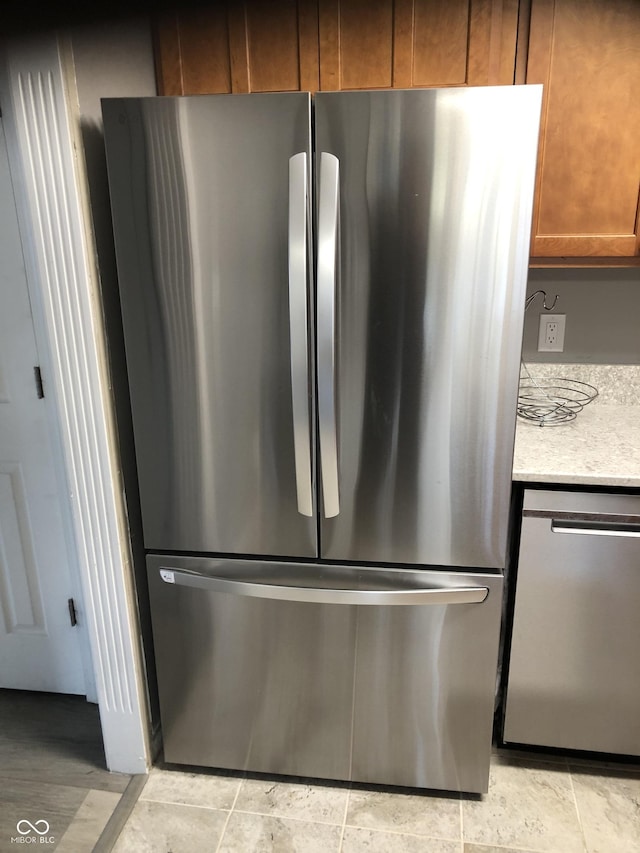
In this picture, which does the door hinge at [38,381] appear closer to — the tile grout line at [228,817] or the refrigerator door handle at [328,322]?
the refrigerator door handle at [328,322]

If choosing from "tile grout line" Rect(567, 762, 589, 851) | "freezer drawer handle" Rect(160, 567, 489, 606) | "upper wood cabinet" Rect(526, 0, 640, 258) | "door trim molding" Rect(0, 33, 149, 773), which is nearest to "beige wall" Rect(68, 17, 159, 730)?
"door trim molding" Rect(0, 33, 149, 773)

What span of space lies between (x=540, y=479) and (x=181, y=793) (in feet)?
4.29

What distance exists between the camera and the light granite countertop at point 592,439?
1.52 metres

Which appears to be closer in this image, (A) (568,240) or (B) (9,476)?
(A) (568,240)

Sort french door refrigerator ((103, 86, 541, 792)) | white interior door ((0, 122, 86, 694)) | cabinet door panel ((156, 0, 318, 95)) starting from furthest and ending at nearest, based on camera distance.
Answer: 1. white interior door ((0, 122, 86, 694))
2. cabinet door panel ((156, 0, 318, 95))
3. french door refrigerator ((103, 86, 541, 792))

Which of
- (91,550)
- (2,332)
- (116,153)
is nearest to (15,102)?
(116,153)

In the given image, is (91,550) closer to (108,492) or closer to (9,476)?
(108,492)

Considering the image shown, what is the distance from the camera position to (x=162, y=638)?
5.62 ft

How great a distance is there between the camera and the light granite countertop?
152 cm

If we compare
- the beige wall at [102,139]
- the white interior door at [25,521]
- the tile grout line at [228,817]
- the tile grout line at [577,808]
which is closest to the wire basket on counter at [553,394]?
the tile grout line at [577,808]

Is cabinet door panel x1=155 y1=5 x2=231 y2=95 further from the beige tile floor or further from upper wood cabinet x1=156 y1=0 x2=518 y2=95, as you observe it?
the beige tile floor

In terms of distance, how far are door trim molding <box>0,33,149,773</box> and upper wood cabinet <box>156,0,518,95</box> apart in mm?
379

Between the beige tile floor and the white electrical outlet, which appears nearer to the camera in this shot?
the beige tile floor

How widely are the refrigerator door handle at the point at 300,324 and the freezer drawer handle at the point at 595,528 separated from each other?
24.4 inches
